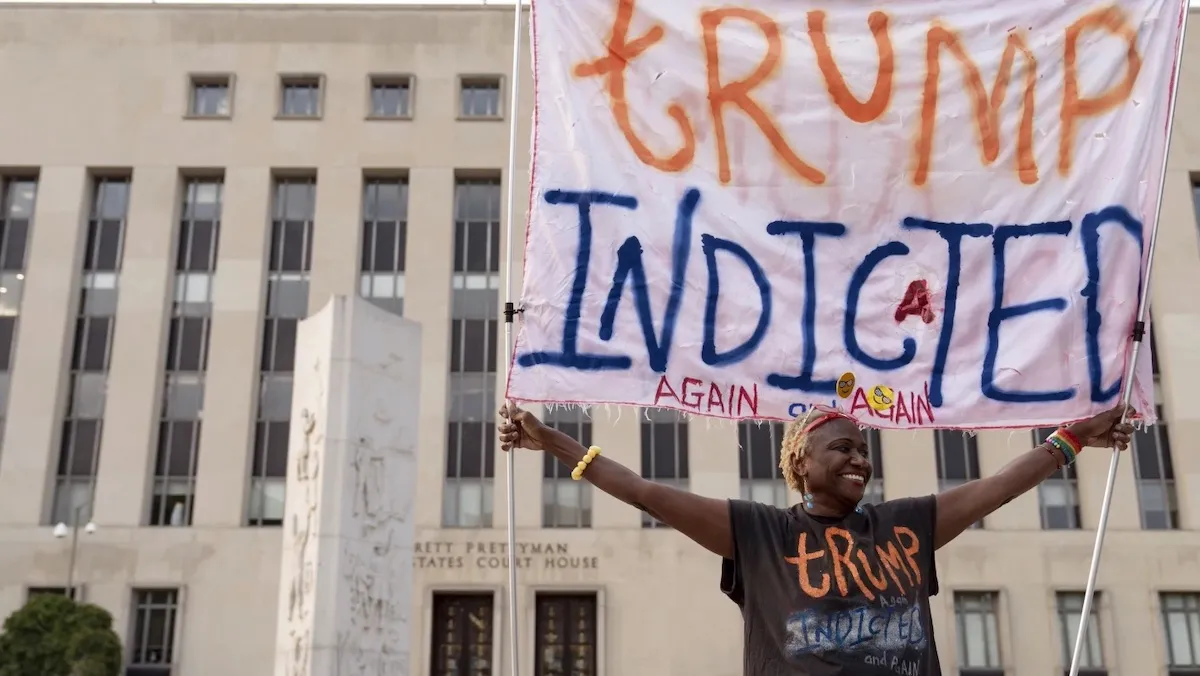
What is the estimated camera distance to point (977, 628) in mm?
34000

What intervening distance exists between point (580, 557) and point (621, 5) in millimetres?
28829

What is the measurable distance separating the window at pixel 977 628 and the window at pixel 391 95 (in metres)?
22.2

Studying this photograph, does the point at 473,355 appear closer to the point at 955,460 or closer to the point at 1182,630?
the point at 955,460

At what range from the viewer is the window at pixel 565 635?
110 ft

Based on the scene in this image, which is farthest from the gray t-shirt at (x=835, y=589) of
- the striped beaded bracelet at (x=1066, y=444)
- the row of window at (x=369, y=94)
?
the row of window at (x=369, y=94)

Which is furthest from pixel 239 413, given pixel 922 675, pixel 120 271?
pixel 922 675

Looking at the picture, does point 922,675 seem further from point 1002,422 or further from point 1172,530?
point 1172,530

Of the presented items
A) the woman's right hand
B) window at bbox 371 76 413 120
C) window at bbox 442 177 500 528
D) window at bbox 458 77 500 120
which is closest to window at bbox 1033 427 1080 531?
window at bbox 442 177 500 528

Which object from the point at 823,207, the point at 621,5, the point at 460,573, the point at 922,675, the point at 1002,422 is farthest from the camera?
the point at 460,573

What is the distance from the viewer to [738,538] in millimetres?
3781

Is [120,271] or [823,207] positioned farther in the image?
[120,271]

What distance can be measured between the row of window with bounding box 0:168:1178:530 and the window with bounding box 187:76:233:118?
2264 millimetres

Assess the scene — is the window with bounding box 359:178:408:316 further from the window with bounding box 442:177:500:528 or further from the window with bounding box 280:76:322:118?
the window with bounding box 280:76:322:118

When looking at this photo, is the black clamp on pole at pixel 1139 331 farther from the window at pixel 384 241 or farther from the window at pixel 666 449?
the window at pixel 384 241
